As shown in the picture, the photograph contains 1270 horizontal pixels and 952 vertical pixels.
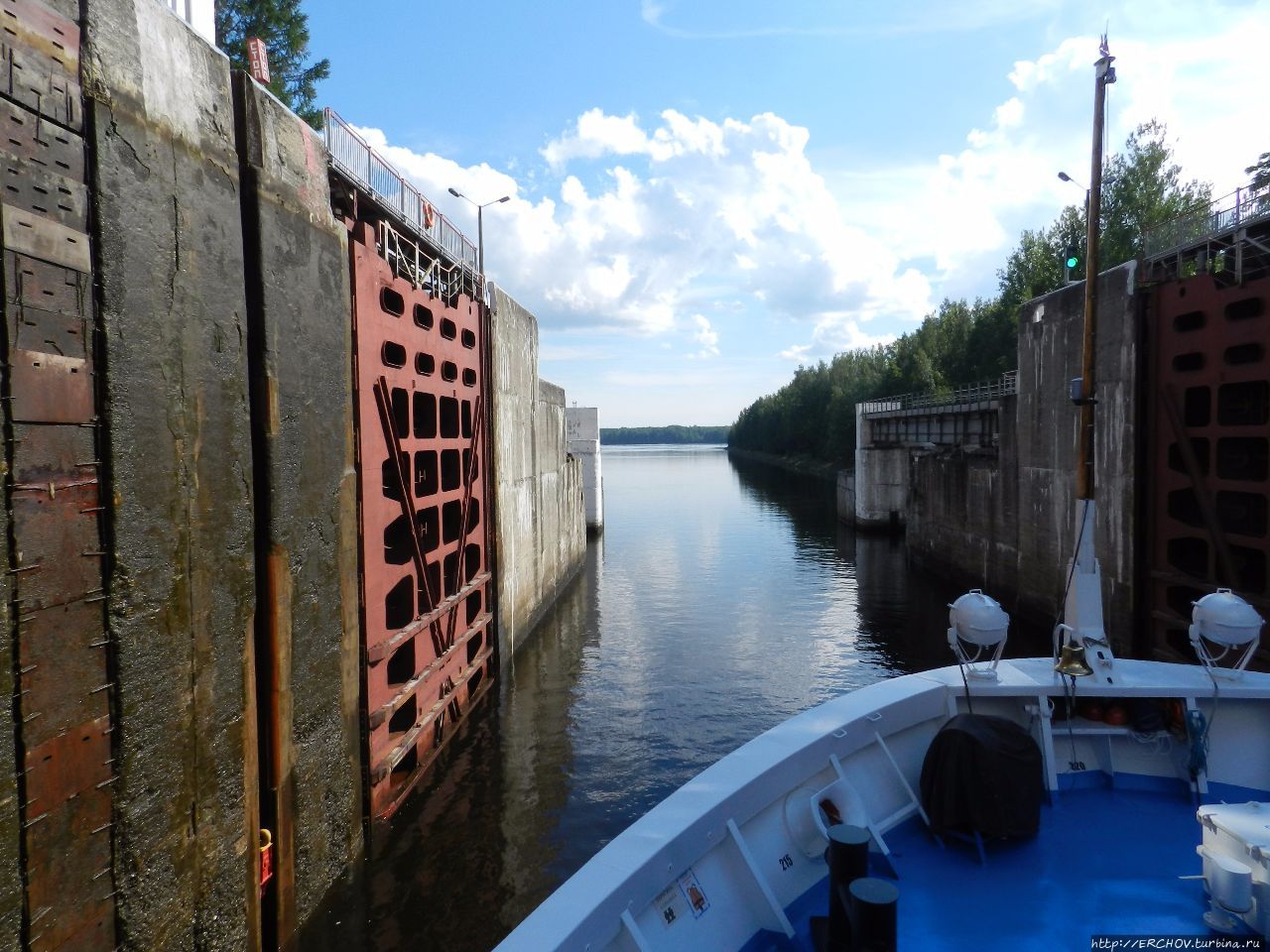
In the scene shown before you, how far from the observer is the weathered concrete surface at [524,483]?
18094 mm

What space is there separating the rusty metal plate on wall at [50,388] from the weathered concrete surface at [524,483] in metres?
11.9

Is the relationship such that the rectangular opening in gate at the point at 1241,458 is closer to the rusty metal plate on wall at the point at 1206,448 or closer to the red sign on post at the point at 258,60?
the rusty metal plate on wall at the point at 1206,448

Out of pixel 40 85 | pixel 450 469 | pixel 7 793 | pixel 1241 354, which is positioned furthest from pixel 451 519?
pixel 1241 354

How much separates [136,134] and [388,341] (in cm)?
554

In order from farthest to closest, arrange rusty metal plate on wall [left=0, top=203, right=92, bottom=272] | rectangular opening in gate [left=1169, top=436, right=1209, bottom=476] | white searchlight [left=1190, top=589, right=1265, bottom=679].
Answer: rectangular opening in gate [left=1169, top=436, right=1209, bottom=476] → white searchlight [left=1190, top=589, right=1265, bottom=679] → rusty metal plate on wall [left=0, top=203, right=92, bottom=272]

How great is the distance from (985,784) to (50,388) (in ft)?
22.6

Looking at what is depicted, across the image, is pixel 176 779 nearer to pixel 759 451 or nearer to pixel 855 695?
pixel 855 695

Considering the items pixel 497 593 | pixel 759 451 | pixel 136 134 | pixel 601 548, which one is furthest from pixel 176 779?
pixel 759 451

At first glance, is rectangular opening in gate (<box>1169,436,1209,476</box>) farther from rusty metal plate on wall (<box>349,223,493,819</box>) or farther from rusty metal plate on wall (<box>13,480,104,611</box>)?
rusty metal plate on wall (<box>13,480,104,611</box>)

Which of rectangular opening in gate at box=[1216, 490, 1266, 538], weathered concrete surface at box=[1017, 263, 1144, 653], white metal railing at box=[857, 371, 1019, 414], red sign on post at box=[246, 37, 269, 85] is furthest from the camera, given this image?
white metal railing at box=[857, 371, 1019, 414]

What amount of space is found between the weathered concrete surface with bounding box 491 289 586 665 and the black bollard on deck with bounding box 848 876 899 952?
13.9m

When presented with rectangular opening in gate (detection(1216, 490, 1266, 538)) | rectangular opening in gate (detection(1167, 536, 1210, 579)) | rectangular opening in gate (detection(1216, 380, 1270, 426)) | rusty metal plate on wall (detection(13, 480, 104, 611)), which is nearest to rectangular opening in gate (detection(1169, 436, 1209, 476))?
rectangular opening in gate (detection(1216, 380, 1270, 426))

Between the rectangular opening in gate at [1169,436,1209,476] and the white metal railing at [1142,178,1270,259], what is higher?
the white metal railing at [1142,178,1270,259]

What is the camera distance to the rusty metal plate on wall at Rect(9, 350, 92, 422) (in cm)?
495
